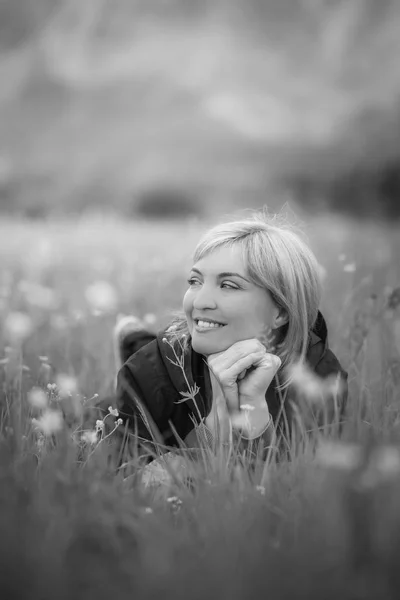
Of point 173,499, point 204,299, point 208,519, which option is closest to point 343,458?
point 208,519

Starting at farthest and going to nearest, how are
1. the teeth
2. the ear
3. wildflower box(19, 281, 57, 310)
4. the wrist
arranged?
wildflower box(19, 281, 57, 310) → the ear → the teeth → the wrist

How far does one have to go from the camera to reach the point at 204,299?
1.80 m

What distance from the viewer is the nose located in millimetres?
1797

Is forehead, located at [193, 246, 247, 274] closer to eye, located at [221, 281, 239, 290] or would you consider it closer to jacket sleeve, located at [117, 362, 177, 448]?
eye, located at [221, 281, 239, 290]

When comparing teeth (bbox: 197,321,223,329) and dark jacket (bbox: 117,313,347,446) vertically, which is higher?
teeth (bbox: 197,321,223,329)

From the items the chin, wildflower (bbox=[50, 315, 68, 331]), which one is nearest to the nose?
the chin

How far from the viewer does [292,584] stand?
95 centimetres

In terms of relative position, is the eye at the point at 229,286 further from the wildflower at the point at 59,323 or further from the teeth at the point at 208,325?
the wildflower at the point at 59,323

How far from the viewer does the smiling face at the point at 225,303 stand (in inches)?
71.1

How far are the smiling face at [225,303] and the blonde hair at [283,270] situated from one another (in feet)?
0.13

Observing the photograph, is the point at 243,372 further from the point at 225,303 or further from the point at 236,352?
the point at 225,303

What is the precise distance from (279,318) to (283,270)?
0.56ft

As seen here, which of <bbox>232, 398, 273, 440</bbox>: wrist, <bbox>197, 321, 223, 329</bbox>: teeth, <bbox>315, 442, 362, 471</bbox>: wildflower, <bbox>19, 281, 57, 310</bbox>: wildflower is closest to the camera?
<bbox>315, 442, 362, 471</bbox>: wildflower

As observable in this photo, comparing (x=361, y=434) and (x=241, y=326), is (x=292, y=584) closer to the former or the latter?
(x=361, y=434)
